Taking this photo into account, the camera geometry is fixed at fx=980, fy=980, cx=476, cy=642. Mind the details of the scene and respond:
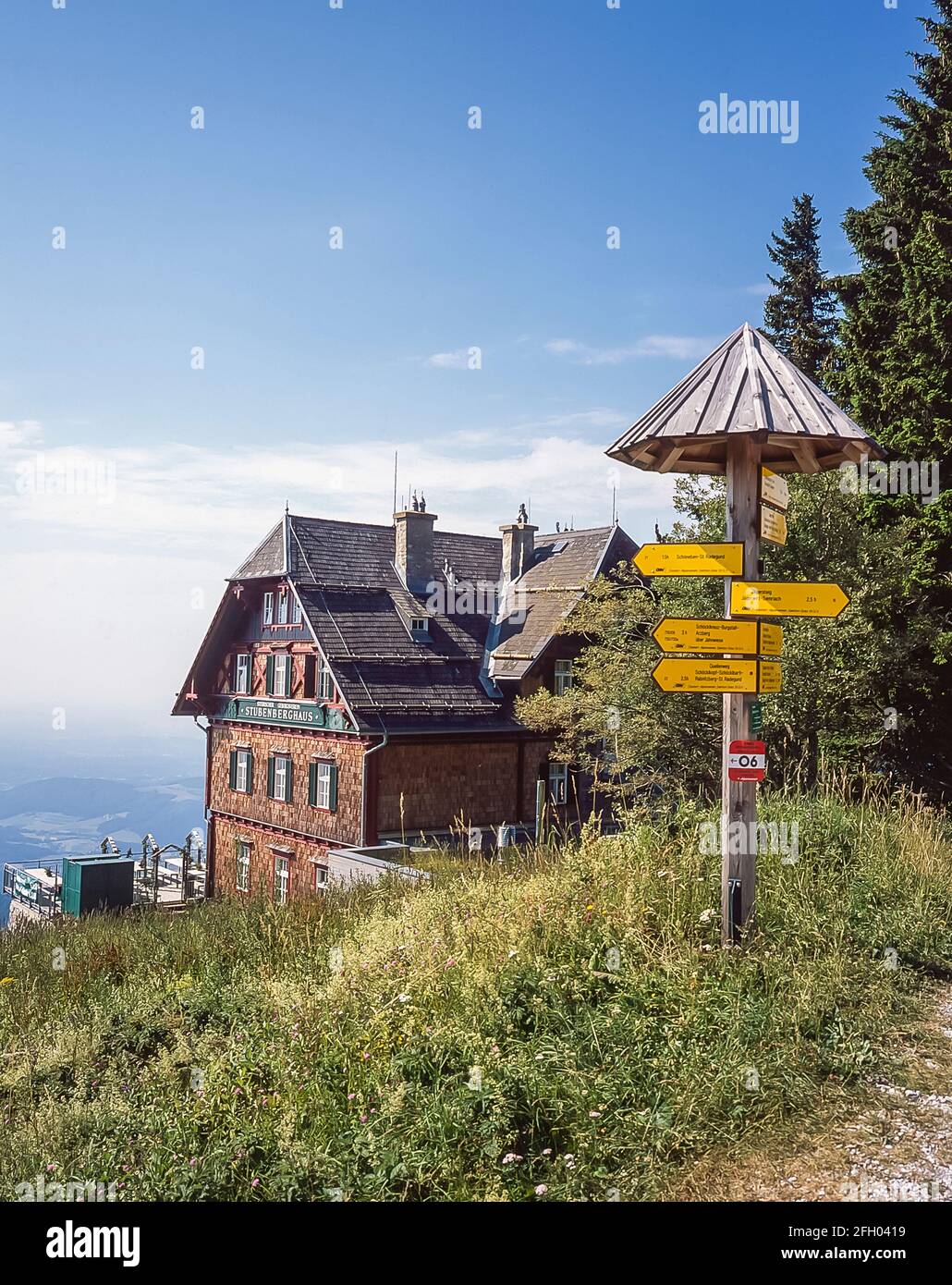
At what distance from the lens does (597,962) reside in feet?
21.6

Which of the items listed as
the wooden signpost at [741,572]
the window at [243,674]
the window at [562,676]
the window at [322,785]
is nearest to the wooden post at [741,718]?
the wooden signpost at [741,572]

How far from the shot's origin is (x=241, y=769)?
1156 inches

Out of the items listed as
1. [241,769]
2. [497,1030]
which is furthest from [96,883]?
[497,1030]

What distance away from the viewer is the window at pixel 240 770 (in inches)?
1142

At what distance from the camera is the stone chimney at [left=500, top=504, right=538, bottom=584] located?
29.2 metres

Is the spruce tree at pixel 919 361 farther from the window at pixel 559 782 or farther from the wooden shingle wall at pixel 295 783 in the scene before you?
the wooden shingle wall at pixel 295 783

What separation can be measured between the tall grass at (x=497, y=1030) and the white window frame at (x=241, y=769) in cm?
2004

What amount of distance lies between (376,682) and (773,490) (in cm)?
1764

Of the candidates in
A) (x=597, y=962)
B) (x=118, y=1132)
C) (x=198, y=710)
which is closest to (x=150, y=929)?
(x=118, y=1132)

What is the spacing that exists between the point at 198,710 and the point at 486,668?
1027cm

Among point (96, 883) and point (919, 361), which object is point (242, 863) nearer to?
point (96, 883)

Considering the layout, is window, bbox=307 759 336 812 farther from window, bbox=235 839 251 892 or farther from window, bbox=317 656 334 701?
window, bbox=235 839 251 892

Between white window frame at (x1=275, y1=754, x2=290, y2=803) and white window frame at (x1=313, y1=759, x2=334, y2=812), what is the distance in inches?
62.7
